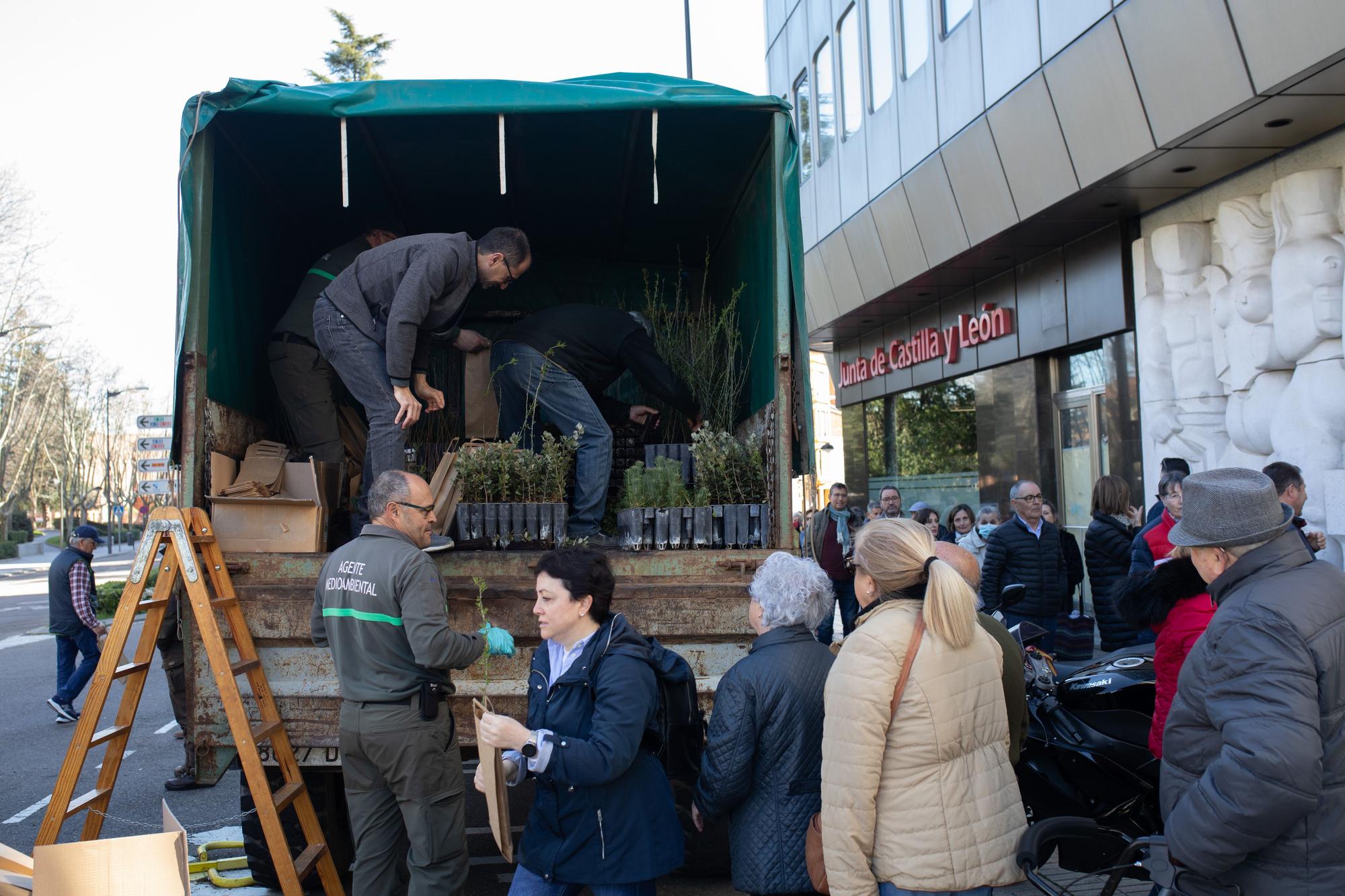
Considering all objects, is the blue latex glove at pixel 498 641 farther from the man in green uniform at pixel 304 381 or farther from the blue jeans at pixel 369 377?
the man in green uniform at pixel 304 381

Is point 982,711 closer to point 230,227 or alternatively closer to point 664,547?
point 664,547

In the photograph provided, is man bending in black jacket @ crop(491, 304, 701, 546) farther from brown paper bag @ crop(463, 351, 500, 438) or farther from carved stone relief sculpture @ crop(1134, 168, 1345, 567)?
carved stone relief sculpture @ crop(1134, 168, 1345, 567)

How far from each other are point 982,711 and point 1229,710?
582 millimetres

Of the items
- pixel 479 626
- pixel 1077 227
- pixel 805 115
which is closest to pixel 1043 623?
pixel 479 626

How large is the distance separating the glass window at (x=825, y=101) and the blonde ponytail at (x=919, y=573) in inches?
566

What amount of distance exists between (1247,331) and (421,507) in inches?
315

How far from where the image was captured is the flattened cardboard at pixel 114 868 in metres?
2.00

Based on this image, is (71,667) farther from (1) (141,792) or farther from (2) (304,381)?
(2) (304,381)

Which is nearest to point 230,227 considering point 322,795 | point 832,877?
point 322,795

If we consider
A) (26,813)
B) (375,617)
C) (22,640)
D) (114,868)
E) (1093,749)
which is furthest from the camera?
(22,640)

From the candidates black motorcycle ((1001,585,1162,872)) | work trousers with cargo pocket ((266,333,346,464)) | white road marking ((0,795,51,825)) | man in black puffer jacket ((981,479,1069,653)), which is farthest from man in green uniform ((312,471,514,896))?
man in black puffer jacket ((981,479,1069,653))

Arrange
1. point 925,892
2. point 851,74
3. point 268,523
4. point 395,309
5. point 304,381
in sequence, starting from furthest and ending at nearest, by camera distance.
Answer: point 851,74, point 304,381, point 395,309, point 268,523, point 925,892

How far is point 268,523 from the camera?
4.26m

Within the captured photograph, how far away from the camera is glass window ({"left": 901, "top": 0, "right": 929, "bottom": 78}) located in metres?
12.9
